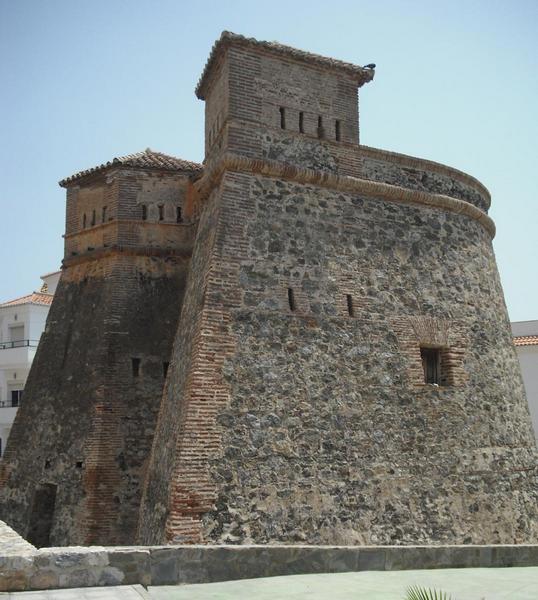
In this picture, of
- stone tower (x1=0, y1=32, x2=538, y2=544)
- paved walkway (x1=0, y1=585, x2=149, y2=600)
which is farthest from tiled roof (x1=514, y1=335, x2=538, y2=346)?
paved walkway (x1=0, y1=585, x2=149, y2=600)

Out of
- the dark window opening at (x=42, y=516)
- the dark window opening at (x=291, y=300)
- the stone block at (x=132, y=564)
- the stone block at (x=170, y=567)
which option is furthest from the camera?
the dark window opening at (x=42, y=516)

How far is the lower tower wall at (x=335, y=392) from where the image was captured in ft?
29.3

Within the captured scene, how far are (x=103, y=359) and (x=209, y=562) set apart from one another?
268 inches

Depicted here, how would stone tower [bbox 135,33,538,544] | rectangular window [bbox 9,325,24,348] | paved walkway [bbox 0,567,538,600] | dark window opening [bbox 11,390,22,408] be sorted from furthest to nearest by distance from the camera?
rectangular window [bbox 9,325,24,348] → dark window opening [bbox 11,390,22,408] → stone tower [bbox 135,33,538,544] → paved walkway [bbox 0,567,538,600]

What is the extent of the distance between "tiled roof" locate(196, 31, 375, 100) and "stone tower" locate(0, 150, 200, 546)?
2518mm

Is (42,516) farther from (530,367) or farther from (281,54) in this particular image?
(530,367)

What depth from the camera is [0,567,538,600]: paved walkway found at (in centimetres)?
541

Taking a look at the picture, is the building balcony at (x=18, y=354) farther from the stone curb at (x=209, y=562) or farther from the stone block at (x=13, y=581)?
the stone block at (x=13, y=581)

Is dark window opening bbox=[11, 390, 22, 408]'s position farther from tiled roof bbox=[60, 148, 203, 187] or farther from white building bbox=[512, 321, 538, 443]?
white building bbox=[512, 321, 538, 443]

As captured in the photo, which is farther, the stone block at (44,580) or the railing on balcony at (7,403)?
the railing on balcony at (7,403)

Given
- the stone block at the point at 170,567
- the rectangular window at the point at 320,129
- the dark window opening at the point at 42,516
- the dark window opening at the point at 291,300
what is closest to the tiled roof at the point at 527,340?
the rectangular window at the point at 320,129

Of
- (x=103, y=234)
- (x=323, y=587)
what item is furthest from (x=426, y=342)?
(x=103, y=234)

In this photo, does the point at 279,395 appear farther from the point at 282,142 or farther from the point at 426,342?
the point at 282,142

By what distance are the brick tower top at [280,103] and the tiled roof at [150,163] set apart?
1958mm
